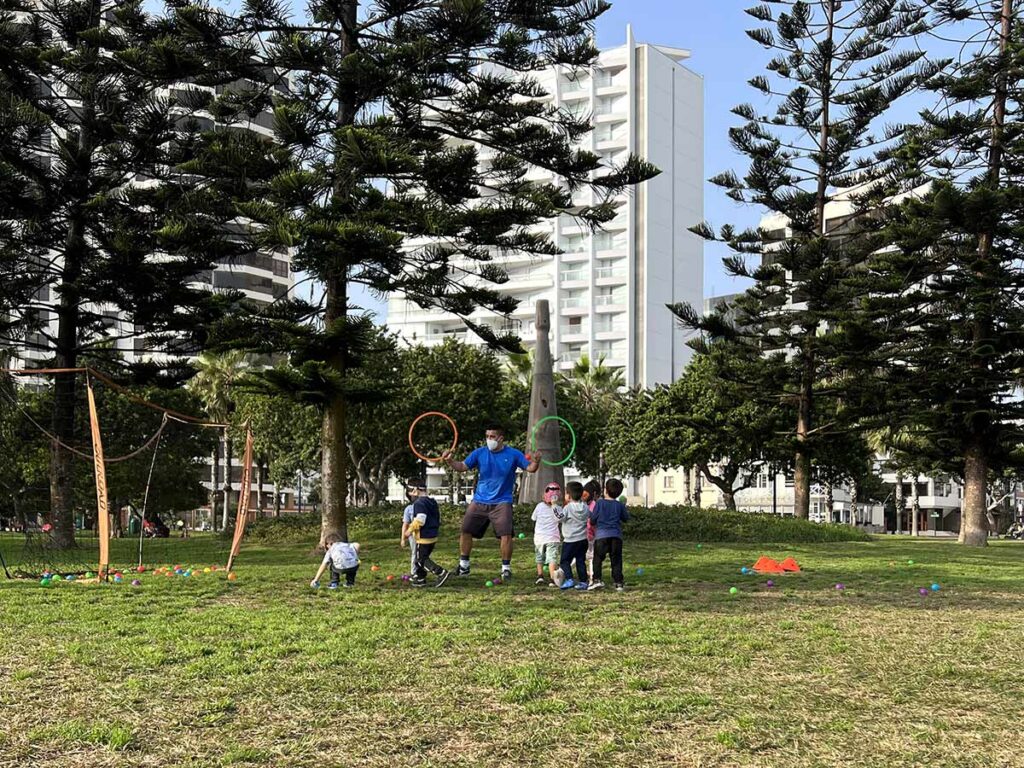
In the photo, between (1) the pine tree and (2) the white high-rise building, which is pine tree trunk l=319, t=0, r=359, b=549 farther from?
(2) the white high-rise building

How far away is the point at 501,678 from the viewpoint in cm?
625

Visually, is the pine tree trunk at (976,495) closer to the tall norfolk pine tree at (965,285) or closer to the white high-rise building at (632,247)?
the tall norfolk pine tree at (965,285)

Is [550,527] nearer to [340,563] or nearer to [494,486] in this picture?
[494,486]

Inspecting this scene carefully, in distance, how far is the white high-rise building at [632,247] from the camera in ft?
246

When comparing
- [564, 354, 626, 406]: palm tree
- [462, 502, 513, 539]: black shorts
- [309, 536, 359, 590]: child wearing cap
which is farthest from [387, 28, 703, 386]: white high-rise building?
[309, 536, 359, 590]: child wearing cap

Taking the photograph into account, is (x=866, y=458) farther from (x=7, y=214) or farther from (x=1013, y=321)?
(x=7, y=214)

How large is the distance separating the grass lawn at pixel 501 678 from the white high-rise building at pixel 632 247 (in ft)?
212

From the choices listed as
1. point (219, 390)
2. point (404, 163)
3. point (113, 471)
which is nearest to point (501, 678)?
point (404, 163)

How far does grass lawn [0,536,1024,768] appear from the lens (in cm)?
483

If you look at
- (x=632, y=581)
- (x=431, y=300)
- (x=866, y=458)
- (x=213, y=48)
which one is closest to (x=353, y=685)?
(x=632, y=581)

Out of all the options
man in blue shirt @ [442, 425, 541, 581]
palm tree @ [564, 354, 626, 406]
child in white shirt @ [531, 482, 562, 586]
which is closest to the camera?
child in white shirt @ [531, 482, 562, 586]

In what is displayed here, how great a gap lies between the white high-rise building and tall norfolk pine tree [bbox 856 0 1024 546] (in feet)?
158

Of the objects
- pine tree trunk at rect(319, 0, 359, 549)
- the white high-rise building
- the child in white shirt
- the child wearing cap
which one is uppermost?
the white high-rise building

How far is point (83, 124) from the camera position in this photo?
1808 centimetres
